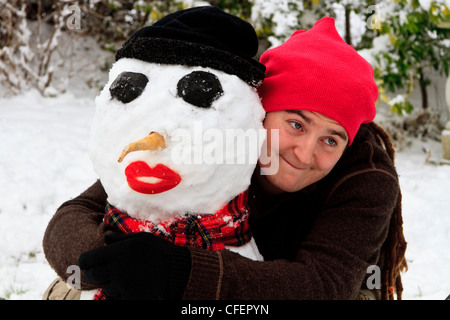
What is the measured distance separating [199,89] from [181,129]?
0.35ft

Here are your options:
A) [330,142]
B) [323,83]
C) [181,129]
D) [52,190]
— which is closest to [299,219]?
[330,142]

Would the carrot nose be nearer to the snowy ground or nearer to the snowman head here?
the snowman head

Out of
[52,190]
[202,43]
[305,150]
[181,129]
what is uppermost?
[202,43]

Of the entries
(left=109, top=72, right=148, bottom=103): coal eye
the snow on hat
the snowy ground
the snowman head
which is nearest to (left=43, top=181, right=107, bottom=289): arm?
the snowman head

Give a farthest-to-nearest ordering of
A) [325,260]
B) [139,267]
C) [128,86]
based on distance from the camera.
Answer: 1. [325,260]
2. [128,86]
3. [139,267]

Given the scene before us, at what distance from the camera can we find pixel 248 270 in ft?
3.44

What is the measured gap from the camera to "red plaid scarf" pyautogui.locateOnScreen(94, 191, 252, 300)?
108cm

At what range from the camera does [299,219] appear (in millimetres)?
1446

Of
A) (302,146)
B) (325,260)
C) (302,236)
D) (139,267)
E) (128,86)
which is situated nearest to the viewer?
(139,267)

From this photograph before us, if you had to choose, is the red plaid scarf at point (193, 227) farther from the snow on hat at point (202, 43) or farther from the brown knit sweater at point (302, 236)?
the snow on hat at point (202, 43)

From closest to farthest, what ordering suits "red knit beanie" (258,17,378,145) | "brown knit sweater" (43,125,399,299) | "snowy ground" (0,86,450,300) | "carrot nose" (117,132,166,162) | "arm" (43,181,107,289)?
"carrot nose" (117,132,166,162) → "brown knit sweater" (43,125,399,299) → "arm" (43,181,107,289) → "red knit beanie" (258,17,378,145) → "snowy ground" (0,86,450,300)

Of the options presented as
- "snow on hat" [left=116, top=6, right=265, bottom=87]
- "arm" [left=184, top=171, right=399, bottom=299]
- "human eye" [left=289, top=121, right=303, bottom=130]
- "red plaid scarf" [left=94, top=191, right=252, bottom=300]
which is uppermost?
"snow on hat" [left=116, top=6, right=265, bottom=87]

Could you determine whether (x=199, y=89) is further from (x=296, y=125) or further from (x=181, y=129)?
(x=296, y=125)

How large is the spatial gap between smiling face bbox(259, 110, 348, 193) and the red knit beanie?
0.03m
